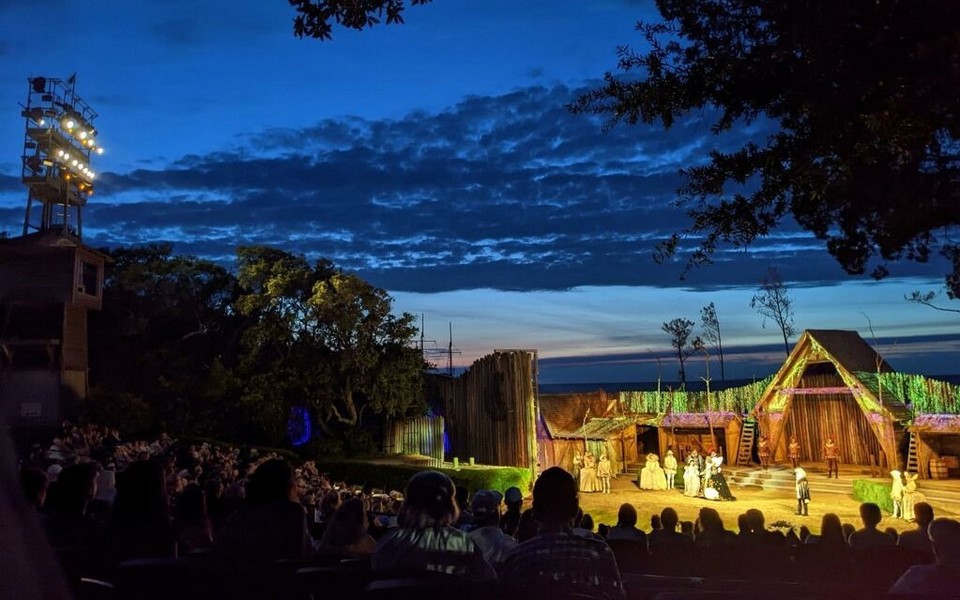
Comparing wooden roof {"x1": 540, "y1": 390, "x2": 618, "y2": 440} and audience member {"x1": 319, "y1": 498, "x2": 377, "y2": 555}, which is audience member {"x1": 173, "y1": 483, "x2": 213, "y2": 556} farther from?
wooden roof {"x1": 540, "y1": 390, "x2": 618, "y2": 440}

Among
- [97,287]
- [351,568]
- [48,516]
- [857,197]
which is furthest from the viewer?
[97,287]

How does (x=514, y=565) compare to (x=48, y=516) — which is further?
(x=48, y=516)

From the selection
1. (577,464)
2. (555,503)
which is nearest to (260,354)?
(577,464)

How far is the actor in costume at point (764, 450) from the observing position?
2734 centimetres

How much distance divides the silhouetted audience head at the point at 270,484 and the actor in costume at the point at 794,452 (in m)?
24.4

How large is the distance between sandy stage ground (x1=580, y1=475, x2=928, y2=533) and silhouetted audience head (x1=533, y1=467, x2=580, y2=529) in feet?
49.8

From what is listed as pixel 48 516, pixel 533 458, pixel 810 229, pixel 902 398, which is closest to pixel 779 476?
pixel 902 398

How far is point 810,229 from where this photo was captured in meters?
6.17

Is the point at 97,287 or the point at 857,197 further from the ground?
the point at 97,287

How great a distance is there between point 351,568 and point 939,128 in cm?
457

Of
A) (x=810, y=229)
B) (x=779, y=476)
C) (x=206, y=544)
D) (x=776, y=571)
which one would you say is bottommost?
(x=779, y=476)

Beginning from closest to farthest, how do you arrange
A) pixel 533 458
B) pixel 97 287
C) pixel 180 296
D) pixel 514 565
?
pixel 514 565
pixel 533 458
pixel 97 287
pixel 180 296

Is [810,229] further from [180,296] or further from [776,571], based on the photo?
[180,296]

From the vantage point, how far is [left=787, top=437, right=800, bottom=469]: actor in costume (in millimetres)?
25328
